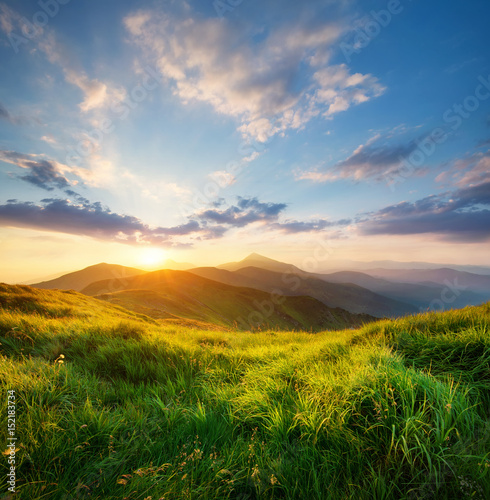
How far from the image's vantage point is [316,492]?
2340 millimetres

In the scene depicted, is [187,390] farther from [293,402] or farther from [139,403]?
[293,402]

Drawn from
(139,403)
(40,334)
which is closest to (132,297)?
(40,334)

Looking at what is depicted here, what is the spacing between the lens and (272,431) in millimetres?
3166

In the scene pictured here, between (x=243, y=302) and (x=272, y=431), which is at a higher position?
(x=272, y=431)

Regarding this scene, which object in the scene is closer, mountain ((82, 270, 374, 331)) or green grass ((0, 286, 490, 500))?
green grass ((0, 286, 490, 500))

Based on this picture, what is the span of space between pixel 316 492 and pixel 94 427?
2.64 meters

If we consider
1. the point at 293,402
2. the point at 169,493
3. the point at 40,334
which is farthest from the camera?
the point at 40,334

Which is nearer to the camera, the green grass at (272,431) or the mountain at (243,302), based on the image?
the green grass at (272,431)

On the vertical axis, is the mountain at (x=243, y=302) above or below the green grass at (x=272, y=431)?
below

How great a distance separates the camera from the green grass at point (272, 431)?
2.33 metres

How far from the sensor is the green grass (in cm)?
233

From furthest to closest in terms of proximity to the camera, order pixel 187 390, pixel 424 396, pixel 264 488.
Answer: pixel 187 390, pixel 424 396, pixel 264 488

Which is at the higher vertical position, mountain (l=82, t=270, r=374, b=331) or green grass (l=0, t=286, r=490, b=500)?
green grass (l=0, t=286, r=490, b=500)

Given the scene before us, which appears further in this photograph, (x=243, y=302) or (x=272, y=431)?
(x=243, y=302)
